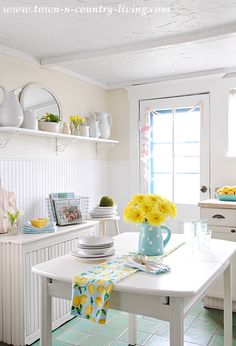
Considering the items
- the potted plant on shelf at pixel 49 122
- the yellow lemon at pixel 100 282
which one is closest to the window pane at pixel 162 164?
the potted plant on shelf at pixel 49 122

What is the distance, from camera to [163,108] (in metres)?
4.18

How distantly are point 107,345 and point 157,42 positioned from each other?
2.28 metres

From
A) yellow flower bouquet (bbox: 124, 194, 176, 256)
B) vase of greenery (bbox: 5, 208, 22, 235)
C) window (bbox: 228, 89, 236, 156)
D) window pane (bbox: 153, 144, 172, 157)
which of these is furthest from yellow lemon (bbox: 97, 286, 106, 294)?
window pane (bbox: 153, 144, 172, 157)

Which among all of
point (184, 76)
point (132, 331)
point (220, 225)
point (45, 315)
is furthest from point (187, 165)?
point (45, 315)

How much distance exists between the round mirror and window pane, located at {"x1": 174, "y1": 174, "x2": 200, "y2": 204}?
1.52 meters

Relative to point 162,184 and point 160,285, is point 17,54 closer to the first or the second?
Answer: point 162,184

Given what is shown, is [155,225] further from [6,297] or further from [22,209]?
[22,209]

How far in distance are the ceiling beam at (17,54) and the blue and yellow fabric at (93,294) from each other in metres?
2.14

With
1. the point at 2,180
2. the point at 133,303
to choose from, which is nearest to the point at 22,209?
the point at 2,180

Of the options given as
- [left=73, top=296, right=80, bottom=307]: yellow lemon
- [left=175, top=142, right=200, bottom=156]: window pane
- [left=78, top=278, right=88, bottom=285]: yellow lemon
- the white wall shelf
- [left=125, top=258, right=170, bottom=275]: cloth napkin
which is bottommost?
[left=73, top=296, right=80, bottom=307]: yellow lemon

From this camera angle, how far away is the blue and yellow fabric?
1459 millimetres

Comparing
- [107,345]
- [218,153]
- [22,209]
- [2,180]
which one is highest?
[218,153]

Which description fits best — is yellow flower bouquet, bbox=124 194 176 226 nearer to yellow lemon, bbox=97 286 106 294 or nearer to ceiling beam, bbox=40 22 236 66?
yellow lemon, bbox=97 286 106 294

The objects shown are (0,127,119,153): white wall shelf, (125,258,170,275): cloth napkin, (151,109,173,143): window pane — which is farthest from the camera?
(151,109,173,143): window pane
